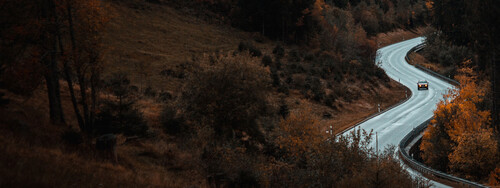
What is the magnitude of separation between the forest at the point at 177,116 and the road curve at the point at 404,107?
339 centimetres

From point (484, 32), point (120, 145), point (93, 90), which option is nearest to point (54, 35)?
point (93, 90)

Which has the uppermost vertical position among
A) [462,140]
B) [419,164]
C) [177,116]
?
[177,116]

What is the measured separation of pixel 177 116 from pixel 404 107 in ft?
112

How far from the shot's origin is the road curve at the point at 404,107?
3493 cm

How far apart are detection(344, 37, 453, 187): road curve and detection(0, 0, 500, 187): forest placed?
11.1 ft

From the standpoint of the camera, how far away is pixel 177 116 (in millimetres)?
22281

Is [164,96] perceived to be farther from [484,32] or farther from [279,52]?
[279,52]

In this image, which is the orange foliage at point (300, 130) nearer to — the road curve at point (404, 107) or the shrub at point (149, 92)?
the road curve at point (404, 107)

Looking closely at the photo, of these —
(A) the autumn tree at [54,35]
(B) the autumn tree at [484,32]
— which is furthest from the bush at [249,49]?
(A) the autumn tree at [54,35]

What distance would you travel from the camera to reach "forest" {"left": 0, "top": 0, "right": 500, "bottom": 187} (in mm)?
11836

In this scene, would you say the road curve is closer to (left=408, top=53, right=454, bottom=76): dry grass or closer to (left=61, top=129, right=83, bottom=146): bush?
(left=408, top=53, right=454, bottom=76): dry grass

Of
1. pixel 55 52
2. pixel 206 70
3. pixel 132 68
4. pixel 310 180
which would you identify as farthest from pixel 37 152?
pixel 132 68

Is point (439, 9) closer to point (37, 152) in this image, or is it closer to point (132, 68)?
point (132, 68)

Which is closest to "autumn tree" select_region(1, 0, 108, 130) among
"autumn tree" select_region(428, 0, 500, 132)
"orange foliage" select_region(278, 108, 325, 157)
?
"orange foliage" select_region(278, 108, 325, 157)
